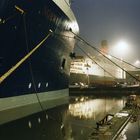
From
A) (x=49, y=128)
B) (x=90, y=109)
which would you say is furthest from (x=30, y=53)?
(x=90, y=109)

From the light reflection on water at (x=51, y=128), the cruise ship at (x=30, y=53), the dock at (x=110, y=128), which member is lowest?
the light reflection on water at (x=51, y=128)

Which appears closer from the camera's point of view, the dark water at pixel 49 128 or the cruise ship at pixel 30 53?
the dark water at pixel 49 128

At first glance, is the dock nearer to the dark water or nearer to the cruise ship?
the dark water

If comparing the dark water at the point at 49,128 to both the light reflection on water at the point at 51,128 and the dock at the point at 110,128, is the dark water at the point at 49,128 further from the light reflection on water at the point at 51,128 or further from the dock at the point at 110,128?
the dock at the point at 110,128

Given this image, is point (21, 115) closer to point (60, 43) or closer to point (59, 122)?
point (59, 122)

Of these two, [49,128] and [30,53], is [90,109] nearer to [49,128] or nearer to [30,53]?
[30,53]

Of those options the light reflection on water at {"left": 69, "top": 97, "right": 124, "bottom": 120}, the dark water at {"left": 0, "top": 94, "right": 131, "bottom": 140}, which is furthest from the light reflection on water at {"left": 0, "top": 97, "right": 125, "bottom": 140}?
the light reflection on water at {"left": 69, "top": 97, "right": 124, "bottom": 120}

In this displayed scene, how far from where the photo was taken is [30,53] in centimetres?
1258

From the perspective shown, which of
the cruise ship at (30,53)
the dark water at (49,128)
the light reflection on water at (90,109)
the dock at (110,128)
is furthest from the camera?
the light reflection on water at (90,109)

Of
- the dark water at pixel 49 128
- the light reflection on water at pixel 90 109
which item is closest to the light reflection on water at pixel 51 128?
the dark water at pixel 49 128

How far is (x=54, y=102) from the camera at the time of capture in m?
19.0

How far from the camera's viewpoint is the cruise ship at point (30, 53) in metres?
12.0

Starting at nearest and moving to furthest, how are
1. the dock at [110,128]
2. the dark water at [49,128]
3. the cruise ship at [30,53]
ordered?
the dock at [110,128]
the dark water at [49,128]
the cruise ship at [30,53]

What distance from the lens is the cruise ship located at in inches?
473
